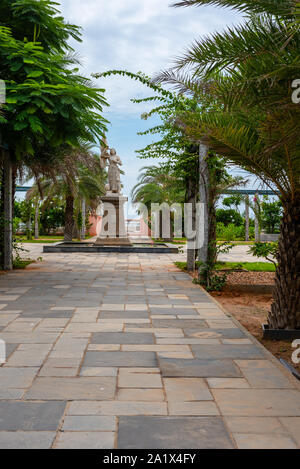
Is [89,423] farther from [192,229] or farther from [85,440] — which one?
[192,229]

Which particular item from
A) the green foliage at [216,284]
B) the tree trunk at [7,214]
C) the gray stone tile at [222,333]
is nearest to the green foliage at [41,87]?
the tree trunk at [7,214]

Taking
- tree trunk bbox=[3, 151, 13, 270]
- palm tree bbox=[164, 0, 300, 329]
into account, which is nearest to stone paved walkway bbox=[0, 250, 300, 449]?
palm tree bbox=[164, 0, 300, 329]

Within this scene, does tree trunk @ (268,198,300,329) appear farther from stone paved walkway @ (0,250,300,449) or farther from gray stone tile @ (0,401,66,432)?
gray stone tile @ (0,401,66,432)

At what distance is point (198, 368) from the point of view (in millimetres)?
3684

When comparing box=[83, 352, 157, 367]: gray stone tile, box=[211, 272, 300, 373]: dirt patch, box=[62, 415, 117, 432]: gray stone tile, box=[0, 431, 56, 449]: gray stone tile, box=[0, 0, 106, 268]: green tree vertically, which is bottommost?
box=[211, 272, 300, 373]: dirt patch

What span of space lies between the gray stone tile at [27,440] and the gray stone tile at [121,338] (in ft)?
6.43

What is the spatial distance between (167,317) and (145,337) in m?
1.05

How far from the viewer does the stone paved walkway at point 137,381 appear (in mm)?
2492

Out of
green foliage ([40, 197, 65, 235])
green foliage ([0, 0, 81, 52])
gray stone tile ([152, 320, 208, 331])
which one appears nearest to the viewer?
gray stone tile ([152, 320, 208, 331])

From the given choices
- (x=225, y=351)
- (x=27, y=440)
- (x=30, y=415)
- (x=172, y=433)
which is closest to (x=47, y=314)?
(x=225, y=351)

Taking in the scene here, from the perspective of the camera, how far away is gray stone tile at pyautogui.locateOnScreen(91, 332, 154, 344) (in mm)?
4465

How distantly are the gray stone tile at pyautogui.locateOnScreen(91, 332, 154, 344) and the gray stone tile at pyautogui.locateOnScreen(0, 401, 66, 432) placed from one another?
157 centimetres

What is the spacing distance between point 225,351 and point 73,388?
1620 millimetres
